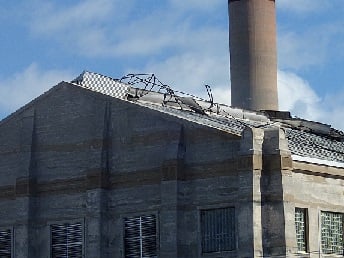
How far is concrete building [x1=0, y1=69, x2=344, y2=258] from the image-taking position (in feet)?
143

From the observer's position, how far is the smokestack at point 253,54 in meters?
69.4

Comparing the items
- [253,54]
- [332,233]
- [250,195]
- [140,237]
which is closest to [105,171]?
[140,237]

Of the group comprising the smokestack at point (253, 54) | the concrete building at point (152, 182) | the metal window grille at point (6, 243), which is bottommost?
the metal window grille at point (6, 243)

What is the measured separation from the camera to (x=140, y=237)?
1816 inches

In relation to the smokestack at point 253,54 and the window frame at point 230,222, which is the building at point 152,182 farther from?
the smokestack at point 253,54

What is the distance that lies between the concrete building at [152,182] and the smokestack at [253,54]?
54.2ft

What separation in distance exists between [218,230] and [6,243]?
11.2 m

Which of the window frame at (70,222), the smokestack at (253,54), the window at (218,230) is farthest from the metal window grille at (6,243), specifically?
the smokestack at (253,54)

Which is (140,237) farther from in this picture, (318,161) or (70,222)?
(318,161)

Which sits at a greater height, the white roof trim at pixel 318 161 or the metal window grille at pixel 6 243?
the white roof trim at pixel 318 161

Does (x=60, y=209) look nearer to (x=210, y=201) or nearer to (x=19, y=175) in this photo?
(x=19, y=175)

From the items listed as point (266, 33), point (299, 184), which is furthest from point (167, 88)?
point (266, 33)

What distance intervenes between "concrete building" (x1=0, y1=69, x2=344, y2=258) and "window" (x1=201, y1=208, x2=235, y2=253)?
0.04 metres

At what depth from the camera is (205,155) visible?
4500cm
